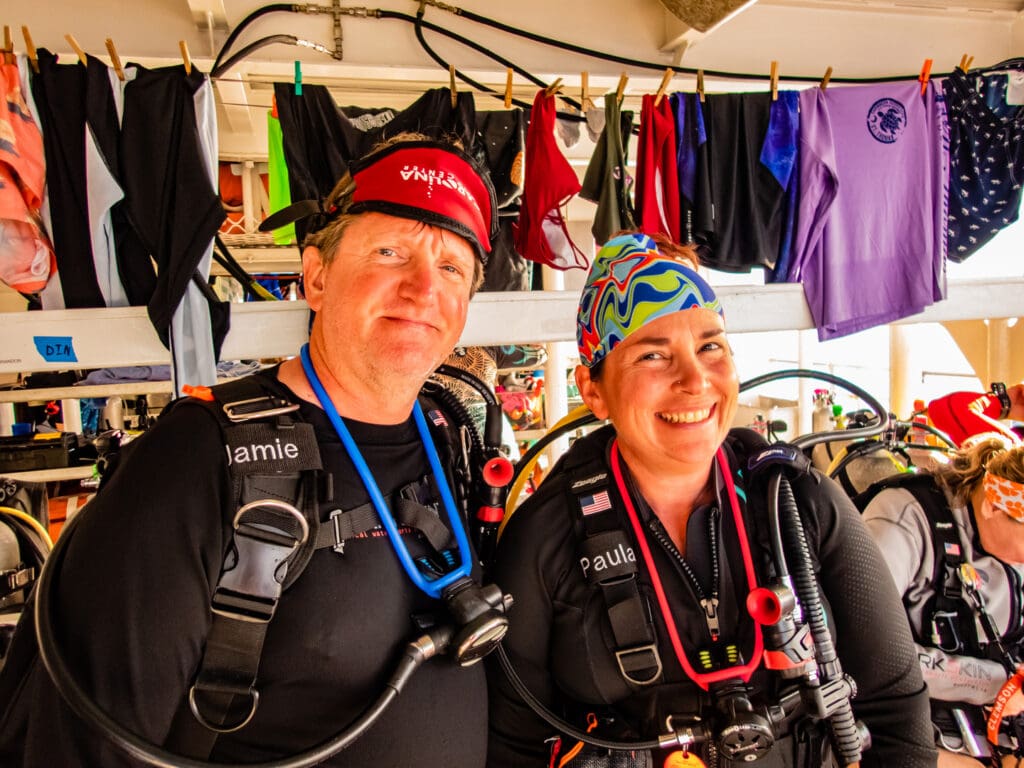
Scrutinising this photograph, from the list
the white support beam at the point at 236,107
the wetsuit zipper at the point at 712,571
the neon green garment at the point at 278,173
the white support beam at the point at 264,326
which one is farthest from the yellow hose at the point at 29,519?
the white support beam at the point at 236,107

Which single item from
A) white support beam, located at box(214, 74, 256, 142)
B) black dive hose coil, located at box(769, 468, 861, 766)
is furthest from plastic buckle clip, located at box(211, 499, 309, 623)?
white support beam, located at box(214, 74, 256, 142)

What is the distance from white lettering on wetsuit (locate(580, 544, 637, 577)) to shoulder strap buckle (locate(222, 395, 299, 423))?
62cm

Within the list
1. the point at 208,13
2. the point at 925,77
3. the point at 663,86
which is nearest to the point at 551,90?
the point at 663,86

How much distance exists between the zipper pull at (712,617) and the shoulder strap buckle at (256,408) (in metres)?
0.84

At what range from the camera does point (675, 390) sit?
1198 millimetres

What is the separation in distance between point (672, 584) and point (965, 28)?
3868mm

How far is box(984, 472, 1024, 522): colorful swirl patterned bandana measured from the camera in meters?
1.83

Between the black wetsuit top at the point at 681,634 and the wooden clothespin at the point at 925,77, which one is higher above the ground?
the wooden clothespin at the point at 925,77

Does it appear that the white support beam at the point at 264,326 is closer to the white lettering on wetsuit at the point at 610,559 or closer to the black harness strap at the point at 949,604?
the black harness strap at the point at 949,604

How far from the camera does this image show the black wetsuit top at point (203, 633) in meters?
0.81

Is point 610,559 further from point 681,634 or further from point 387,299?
point 387,299

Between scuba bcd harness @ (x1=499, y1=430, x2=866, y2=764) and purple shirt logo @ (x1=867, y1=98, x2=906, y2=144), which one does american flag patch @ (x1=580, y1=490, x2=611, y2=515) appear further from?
purple shirt logo @ (x1=867, y1=98, x2=906, y2=144)

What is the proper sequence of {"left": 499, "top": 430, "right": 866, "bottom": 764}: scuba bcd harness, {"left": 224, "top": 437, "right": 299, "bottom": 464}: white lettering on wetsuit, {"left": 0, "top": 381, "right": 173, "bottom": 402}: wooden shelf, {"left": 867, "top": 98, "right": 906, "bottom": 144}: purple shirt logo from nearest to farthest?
{"left": 224, "top": 437, "right": 299, "bottom": 464}: white lettering on wetsuit, {"left": 499, "top": 430, "right": 866, "bottom": 764}: scuba bcd harness, {"left": 867, "top": 98, "right": 906, "bottom": 144}: purple shirt logo, {"left": 0, "top": 381, "right": 173, "bottom": 402}: wooden shelf

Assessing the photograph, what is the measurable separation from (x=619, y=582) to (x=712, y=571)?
197 mm
